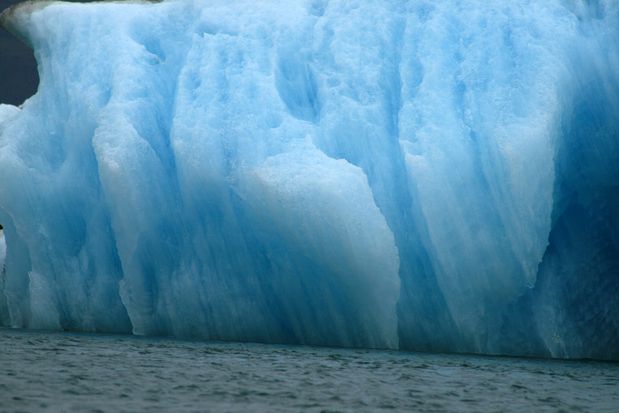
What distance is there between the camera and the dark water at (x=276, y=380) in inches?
180

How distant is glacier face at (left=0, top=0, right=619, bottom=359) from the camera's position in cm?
794

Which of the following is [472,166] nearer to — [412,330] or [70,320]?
[412,330]

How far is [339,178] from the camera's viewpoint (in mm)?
7926

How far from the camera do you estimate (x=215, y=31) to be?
9.42 m

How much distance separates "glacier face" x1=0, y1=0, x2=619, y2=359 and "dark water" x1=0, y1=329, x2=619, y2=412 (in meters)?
0.66

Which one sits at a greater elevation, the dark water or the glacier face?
the glacier face

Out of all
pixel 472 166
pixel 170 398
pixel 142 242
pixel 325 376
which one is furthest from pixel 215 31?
pixel 170 398

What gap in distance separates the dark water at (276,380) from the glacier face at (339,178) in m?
0.66

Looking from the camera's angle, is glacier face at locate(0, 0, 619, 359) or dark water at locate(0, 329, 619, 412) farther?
glacier face at locate(0, 0, 619, 359)

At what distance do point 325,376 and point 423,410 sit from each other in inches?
49.9

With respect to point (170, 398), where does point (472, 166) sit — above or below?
above

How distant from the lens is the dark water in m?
4.56

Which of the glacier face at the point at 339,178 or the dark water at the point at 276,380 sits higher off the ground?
the glacier face at the point at 339,178

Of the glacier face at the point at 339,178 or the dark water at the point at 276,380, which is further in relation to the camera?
the glacier face at the point at 339,178
